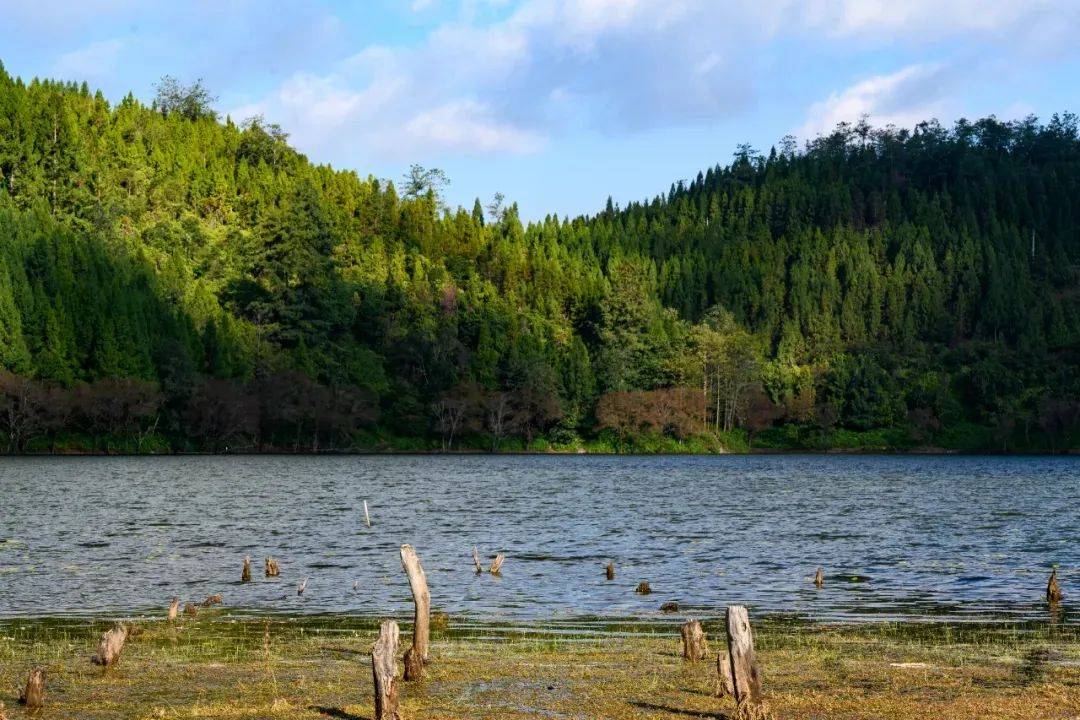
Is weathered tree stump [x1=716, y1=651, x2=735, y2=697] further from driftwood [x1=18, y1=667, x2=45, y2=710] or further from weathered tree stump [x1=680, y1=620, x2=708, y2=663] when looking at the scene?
driftwood [x1=18, y1=667, x2=45, y2=710]

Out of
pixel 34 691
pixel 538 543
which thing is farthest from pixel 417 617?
pixel 538 543

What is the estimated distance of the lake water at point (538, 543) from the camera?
37.0 m

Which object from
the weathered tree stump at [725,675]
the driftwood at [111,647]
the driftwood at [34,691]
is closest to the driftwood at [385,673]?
the weathered tree stump at [725,675]

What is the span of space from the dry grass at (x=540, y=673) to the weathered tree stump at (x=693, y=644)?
0.32 metres

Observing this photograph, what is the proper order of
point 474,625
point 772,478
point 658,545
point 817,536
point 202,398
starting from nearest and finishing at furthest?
1. point 474,625
2. point 658,545
3. point 817,536
4. point 772,478
5. point 202,398

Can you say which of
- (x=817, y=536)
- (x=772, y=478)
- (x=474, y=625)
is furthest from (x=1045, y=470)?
(x=474, y=625)

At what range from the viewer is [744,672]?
20.5 metres

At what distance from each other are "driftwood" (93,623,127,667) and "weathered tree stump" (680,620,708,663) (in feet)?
39.3

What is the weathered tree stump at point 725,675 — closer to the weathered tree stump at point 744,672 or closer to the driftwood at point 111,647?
the weathered tree stump at point 744,672

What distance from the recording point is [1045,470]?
492ft

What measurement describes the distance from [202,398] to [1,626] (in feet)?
440

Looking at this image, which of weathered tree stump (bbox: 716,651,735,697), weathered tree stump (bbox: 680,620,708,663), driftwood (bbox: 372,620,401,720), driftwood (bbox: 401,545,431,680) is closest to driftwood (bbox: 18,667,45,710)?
driftwood (bbox: 372,620,401,720)

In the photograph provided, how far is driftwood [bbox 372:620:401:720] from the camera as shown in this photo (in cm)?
1980

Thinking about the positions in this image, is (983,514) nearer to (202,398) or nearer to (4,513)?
(4,513)
